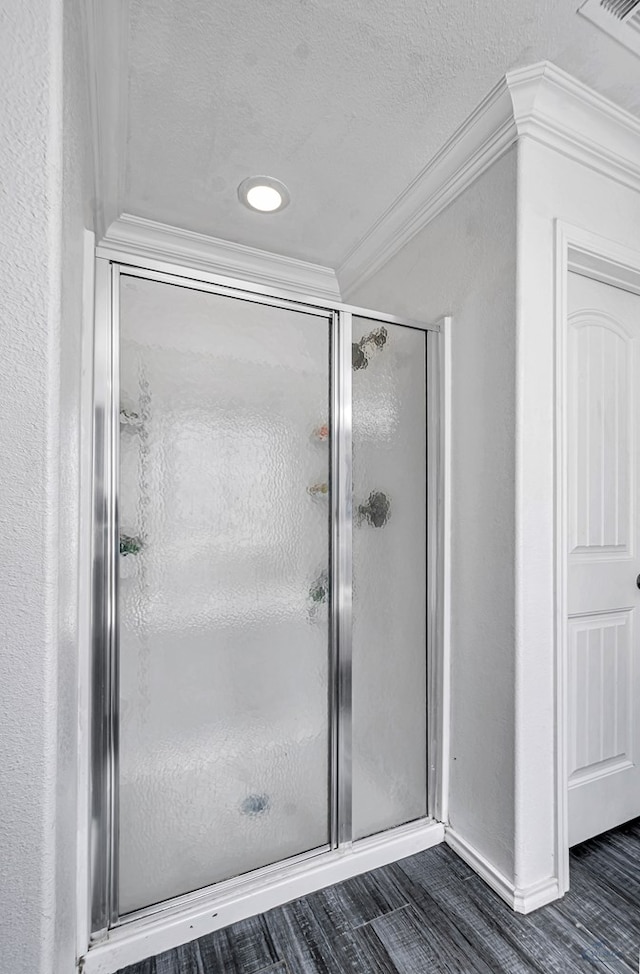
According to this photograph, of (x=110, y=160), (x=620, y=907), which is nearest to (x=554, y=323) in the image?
(x=110, y=160)

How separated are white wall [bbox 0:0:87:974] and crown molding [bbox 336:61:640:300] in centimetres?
130

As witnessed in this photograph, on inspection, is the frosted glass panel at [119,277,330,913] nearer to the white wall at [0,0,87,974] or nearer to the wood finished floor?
the wood finished floor

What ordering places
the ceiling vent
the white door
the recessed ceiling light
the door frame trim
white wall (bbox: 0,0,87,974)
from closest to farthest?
white wall (bbox: 0,0,87,974) < the ceiling vent < the door frame trim < the white door < the recessed ceiling light

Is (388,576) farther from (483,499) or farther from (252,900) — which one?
(252,900)

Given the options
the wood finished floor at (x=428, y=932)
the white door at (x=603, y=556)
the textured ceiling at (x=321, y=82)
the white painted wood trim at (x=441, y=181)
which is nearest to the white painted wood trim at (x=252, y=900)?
the wood finished floor at (x=428, y=932)

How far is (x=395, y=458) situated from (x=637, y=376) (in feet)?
3.20

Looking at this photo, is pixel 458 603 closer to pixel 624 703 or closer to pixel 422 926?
pixel 624 703

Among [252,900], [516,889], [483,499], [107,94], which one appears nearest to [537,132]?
[483,499]

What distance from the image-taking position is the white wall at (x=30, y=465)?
70cm

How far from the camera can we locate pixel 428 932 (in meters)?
1.36

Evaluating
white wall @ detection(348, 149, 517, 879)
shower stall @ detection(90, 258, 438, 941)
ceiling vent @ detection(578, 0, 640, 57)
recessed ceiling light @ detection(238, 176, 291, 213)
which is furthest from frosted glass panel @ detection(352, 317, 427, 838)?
ceiling vent @ detection(578, 0, 640, 57)

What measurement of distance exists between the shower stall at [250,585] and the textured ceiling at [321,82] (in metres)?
0.60

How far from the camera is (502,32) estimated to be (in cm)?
132

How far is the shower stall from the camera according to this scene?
4.45ft
